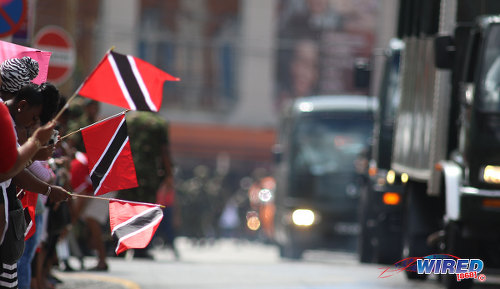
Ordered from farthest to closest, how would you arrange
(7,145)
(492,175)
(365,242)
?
(365,242) → (492,175) → (7,145)

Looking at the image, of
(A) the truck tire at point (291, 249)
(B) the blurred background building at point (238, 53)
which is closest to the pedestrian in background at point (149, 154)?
(A) the truck tire at point (291, 249)

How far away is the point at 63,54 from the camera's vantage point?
1372 centimetres

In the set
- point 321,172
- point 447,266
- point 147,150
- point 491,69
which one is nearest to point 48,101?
point 491,69

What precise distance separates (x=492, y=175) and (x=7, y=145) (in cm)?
581

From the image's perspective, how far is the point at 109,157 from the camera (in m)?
6.97

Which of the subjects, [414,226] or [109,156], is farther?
[414,226]

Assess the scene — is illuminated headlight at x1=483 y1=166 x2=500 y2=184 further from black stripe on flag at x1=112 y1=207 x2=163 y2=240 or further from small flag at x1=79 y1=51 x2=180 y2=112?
black stripe on flag at x1=112 y1=207 x2=163 y2=240

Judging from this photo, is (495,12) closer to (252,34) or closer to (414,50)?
(414,50)

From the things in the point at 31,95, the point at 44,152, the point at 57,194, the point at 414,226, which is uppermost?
the point at 31,95

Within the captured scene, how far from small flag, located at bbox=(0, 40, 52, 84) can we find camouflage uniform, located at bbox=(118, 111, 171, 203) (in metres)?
6.51

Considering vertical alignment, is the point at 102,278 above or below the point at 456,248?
below

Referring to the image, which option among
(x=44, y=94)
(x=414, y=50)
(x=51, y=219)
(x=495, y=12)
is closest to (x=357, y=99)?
(x=414, y=50)

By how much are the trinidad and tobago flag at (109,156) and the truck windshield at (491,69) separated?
172 inches

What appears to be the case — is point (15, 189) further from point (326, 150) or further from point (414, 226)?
point (326, 150)
